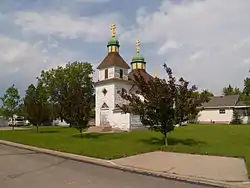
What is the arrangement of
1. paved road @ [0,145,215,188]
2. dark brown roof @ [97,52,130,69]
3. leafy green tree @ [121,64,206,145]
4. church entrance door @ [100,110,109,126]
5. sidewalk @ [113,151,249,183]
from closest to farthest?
paved road @ [0,145,215,188] → sidewalk @ [113,151,249,183] → leafy green tree @ [121,64,206,145] → church entrance door @ [100,110,109,126] → dark brown roof @ [97,52,130,69]

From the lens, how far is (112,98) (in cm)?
3744

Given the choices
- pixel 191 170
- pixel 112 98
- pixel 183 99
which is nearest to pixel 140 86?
pixel 183 99

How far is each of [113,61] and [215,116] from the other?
26922mm

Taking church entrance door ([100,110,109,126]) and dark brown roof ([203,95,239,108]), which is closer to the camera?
church entrance door ([100,110,109,126])

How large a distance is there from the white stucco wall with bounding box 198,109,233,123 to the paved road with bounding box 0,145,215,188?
1880 inches

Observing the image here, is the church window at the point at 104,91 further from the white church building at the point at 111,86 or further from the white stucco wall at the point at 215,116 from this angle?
the white stucco wall at the point at 215,116

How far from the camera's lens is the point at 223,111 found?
55.8 metres

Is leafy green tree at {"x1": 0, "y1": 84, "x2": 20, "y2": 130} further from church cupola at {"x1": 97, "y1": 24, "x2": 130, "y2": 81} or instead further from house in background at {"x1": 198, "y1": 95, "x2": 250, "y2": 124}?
house in background at {"x1": 198, "y1": 95, "x2": 250, "y2": 124}

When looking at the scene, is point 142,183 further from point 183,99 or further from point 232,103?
point 232,103


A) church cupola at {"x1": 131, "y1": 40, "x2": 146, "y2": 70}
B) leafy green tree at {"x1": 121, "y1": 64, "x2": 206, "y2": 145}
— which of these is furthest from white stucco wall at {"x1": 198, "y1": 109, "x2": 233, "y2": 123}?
leafy green tree at {"x1": 121, "y1": 64, "x2": 206, "y2": 145}

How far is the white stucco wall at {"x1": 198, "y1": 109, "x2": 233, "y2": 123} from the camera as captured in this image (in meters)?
54.9

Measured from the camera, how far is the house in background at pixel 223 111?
178ft

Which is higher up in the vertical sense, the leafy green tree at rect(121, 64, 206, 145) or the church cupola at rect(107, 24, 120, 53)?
the church cupola at rect(107, 24, 120, 53)

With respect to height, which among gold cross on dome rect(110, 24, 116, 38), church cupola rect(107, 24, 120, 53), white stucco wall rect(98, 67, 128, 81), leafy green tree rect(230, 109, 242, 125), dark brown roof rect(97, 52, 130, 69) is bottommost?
leafy green tree rect(230, 109, 242, 125)
